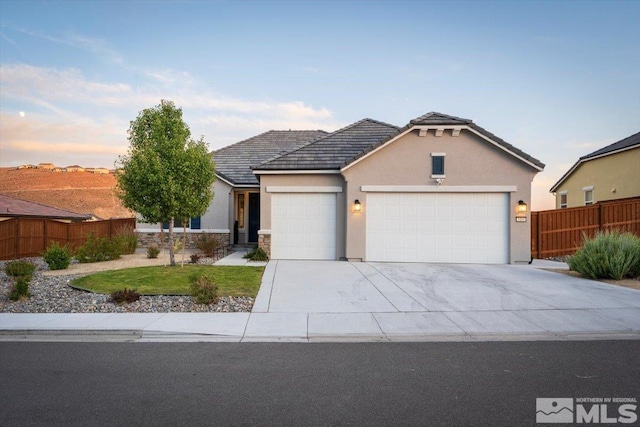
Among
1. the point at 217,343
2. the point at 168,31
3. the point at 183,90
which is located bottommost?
the point at 217,343

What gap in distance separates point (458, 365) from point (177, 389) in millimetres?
3856

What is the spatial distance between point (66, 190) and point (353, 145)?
241 feet

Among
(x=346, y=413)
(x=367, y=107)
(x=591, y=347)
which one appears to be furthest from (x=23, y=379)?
(x=367, y=107)

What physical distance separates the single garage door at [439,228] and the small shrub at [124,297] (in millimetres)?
9611

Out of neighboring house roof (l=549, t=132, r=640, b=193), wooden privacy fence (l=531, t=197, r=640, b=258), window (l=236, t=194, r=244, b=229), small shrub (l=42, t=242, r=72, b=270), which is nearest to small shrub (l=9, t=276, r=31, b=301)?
small shrub (l=42, t=242, r=72, b=270)

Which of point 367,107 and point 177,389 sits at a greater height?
point 367,107

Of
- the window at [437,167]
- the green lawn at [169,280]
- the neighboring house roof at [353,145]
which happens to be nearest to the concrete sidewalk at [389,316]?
the green lawn at [169,280]

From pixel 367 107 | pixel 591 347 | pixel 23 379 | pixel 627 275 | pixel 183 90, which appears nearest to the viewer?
pixel 23 379

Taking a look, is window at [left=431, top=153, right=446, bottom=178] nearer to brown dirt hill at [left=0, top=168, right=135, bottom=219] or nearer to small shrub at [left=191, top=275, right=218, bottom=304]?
small shrub at [left=191, top=275, right=218, bottom=304]

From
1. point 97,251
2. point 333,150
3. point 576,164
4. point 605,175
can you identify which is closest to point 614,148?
point 605,175

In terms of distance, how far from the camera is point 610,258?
12789 mm

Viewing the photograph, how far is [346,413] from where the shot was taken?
427cm

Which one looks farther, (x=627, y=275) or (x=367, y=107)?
(x=367, y=107)

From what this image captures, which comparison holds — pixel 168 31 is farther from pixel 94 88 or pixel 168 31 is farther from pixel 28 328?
pixel 28 328
